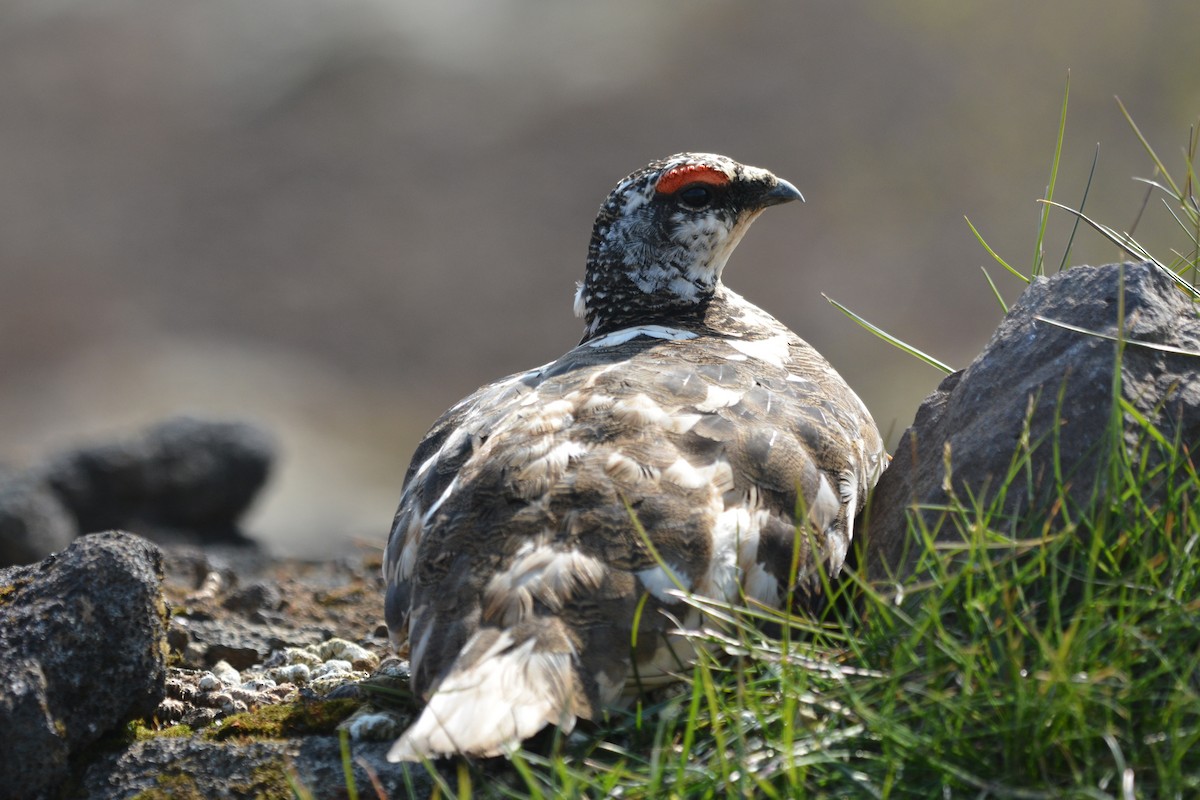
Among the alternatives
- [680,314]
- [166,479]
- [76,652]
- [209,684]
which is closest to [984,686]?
[76,652]

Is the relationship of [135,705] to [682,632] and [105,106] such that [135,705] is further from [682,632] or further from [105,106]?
[105,106]

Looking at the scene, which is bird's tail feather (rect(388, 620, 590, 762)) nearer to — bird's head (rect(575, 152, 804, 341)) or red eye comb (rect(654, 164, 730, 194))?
bird's head (rect(575, 152, 804, 341))

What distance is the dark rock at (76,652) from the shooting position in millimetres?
3430

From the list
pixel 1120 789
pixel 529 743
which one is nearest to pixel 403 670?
pixel 529 743

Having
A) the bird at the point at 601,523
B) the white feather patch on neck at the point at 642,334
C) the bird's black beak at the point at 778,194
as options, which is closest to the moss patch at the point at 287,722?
the bird at the point at 601,523

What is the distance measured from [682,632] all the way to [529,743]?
0.47m

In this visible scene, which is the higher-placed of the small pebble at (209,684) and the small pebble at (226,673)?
the small pebble at (209,684)

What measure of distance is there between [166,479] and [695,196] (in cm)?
A: 414

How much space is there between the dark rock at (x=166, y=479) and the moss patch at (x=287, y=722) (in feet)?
14.6

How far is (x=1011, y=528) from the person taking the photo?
10.7 feet

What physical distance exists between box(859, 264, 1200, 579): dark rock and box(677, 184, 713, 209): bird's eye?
5.21 ft

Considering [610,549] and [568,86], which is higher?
[568,86]

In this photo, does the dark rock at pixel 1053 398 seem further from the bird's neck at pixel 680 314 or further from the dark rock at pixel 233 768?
the dark rock at pixel 233 768

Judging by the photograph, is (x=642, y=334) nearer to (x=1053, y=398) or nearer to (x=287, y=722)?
(x=1053, y=398)
